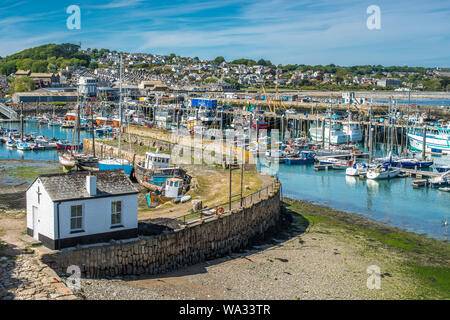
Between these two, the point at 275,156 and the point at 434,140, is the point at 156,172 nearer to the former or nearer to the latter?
the point at 275,156

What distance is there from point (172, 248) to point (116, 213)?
3.29 meters

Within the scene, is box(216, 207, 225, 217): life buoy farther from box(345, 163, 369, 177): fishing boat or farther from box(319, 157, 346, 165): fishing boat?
box(319, 157, 346, 165): fishing boat

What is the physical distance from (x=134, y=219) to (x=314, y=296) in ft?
25.6

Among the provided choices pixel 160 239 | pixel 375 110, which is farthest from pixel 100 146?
pixel 375 110

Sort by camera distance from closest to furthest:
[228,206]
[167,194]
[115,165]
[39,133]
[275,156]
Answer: [228,206], [167,194], [115,165], [275,156], [39,133]

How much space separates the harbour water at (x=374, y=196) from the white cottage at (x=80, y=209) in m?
20.0

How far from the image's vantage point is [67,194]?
17797 millimetres

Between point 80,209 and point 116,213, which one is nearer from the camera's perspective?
point 80,209

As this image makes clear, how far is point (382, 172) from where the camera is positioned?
4744 centimetres

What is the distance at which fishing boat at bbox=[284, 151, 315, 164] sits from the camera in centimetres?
5638

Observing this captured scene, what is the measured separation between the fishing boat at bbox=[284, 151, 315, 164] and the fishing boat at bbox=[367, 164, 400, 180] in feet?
32.1

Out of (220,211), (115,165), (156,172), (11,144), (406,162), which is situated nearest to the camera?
(220,211)

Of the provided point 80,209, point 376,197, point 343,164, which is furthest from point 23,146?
point 80,209
